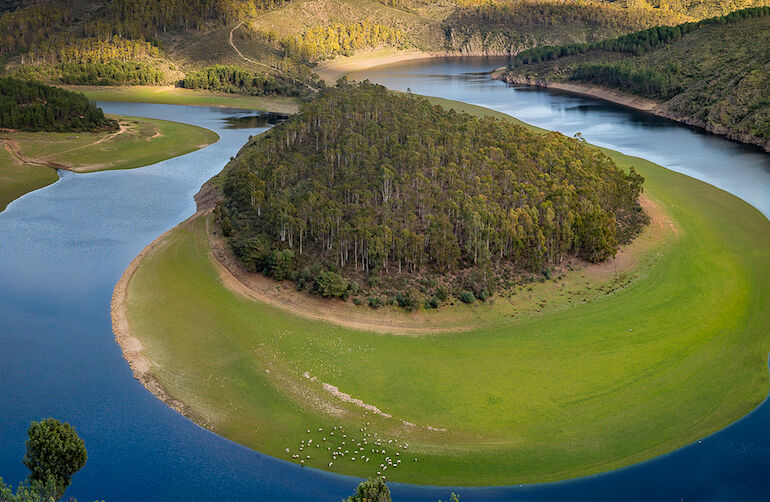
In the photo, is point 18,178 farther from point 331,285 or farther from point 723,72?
point 723,72

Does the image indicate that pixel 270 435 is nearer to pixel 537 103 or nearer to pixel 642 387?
pixel 642 387

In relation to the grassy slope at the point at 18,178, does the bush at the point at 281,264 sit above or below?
below

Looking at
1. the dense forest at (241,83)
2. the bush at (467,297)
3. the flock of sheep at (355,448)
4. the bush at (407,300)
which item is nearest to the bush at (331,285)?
the bush at (407,300)

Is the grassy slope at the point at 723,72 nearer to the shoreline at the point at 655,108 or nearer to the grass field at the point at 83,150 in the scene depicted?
the shoreline at the point at 655,108

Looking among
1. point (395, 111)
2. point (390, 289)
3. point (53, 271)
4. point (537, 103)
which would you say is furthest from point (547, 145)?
point (537, 103)

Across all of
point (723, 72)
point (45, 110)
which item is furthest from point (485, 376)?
point (723, 72)

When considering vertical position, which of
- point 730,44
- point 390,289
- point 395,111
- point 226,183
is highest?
point 730,44
